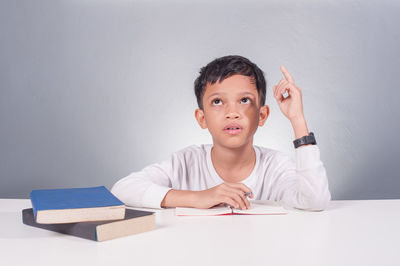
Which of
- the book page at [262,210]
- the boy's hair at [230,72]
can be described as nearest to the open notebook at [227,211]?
the book page at [262,210]

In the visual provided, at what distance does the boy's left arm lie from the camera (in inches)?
39.4

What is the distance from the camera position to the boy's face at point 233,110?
123 cm

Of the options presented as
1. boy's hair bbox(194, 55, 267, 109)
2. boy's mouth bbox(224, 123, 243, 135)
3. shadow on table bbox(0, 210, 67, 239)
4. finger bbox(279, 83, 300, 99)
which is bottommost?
shadow on table bbox(0, 210, 67, 239)

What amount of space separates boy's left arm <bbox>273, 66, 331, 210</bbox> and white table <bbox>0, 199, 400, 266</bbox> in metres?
0.09

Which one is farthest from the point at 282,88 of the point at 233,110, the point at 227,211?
the point at 227,211

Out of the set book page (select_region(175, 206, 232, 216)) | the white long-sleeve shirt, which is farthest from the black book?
the white long-sleeve shirt

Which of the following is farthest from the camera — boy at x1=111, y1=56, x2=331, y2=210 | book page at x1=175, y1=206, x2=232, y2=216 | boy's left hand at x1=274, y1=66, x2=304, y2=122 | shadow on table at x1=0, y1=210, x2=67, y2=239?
boy's left hand at x1=274, y1=66, x2=304, y2=122

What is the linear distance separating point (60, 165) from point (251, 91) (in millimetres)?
1788

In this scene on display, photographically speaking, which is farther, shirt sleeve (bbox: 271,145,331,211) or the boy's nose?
the boy's nose

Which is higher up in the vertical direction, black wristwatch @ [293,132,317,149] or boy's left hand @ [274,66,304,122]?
boy's left hand @ [274,66,304,122]

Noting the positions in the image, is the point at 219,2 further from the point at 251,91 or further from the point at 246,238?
the point at 246,238

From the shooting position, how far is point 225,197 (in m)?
0.98

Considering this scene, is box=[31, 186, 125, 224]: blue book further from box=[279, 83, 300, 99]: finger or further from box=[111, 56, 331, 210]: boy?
box=[279, 83, 300, 99]: finger

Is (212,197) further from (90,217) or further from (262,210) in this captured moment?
(90,217)
